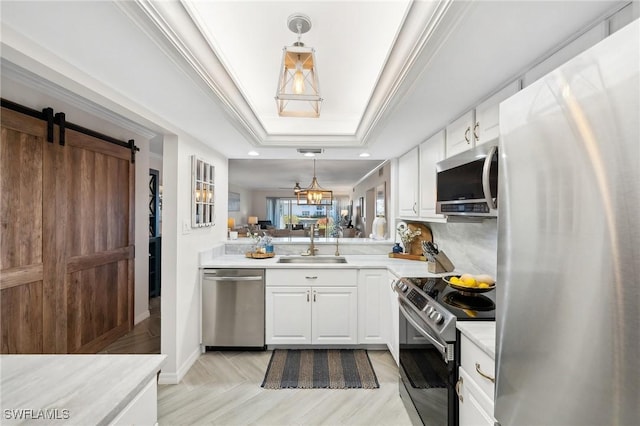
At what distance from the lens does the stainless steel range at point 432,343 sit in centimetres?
134

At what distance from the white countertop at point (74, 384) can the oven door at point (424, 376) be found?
1309 mm

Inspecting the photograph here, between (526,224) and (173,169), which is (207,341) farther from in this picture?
(526,224)

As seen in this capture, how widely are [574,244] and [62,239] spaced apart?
127 inches

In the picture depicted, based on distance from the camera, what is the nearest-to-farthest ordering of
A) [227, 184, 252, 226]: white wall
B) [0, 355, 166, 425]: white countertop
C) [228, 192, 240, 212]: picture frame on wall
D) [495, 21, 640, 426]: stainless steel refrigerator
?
[495, 21, 640, 426]: stainless steel refrigerator → [0, 355, 166, 425]: white countertop → [228, 192, 240, 212]: picture frame on wall → [227, 184, 252, 226]: white wall

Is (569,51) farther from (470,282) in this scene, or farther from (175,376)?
(175,376)

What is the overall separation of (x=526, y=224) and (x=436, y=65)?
0.94 metres

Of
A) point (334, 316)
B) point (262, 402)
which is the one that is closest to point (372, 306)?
point (334, 316)

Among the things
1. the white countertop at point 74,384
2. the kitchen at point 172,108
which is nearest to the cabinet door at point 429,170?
the kitchen at point 172,108

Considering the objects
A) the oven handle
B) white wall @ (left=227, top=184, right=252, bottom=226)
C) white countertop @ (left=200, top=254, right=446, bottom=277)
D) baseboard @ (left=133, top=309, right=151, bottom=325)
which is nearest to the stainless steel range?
the oven handle

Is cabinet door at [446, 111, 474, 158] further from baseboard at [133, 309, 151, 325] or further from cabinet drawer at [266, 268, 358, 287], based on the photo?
baseboard at [133, 309, 151, 325]

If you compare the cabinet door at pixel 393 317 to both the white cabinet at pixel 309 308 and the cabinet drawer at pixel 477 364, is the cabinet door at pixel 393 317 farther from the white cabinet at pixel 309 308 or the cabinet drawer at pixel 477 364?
the cabinet drawer at pixel 477 364

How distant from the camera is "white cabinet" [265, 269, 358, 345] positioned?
108 inches

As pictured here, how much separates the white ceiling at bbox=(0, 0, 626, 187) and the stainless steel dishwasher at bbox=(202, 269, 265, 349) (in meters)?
1.41

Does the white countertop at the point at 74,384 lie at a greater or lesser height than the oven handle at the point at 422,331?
greater
